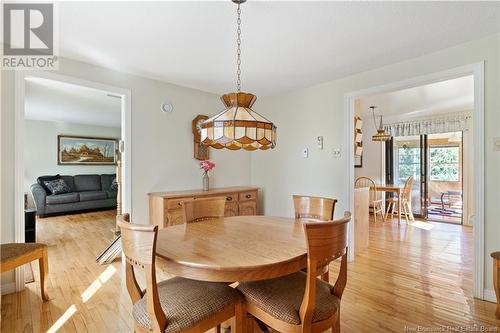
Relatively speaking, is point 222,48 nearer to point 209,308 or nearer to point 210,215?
point 210,215

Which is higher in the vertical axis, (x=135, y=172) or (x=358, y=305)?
(x=135, y=172)

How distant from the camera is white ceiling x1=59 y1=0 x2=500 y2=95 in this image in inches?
67.0

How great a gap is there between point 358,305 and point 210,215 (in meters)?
1.46

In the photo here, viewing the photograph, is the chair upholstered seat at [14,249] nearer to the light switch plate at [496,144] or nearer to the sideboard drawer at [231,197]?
the sideboard drawer at [231,197]

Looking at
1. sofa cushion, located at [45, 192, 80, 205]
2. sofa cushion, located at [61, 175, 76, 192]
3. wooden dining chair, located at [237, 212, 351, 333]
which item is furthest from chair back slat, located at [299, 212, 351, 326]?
sofa cushion, located at [61, 175, 76, 192]

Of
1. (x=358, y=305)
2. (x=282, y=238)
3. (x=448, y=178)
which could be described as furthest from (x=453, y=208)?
(x=282, y=238)

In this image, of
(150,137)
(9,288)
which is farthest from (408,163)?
(9,288)

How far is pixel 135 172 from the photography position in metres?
2.97

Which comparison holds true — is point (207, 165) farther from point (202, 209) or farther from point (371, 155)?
point (371, 155)

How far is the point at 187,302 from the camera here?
4.13ft

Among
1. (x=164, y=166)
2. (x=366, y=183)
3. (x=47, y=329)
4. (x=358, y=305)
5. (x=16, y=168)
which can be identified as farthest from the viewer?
(x=366, y=183)

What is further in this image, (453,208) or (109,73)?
(453,208)

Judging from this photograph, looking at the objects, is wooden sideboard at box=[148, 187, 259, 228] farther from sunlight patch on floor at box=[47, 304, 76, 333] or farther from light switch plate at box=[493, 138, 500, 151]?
light switch plate at box=[493, 138, 500, 151]

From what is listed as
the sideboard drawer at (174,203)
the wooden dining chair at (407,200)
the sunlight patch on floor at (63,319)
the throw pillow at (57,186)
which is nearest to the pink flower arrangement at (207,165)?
the sideboard drawer at (174,203)
